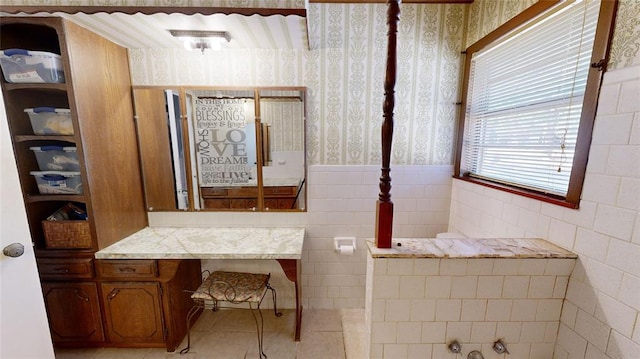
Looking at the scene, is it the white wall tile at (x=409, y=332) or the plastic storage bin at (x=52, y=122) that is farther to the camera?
the plastic storage bin at (x=52, y=122)

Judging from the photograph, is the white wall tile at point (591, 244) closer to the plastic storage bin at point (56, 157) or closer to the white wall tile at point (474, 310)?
the white wall tile at point (474, 310)

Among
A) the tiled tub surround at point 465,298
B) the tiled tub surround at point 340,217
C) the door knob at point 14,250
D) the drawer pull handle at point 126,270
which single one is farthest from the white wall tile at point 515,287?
the door knob at point 14,250

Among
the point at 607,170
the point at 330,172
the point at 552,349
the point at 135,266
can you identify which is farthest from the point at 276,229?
the point at 607,170

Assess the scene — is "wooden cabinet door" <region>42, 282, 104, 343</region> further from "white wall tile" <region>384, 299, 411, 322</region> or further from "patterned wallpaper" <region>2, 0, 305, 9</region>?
"white wall tile" <region>384, 299, 411, 322</region>

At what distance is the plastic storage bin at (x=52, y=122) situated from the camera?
1.40 m

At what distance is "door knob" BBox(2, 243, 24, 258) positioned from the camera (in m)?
1.02

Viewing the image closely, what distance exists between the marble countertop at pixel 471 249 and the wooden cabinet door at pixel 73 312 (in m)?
1.85

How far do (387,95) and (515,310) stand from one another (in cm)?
111

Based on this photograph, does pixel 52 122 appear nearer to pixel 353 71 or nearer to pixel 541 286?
pixel 353 71

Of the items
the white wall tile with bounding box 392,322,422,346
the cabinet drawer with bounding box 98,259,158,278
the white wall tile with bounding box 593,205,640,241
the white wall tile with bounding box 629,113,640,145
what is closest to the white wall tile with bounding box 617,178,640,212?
the white wall tile with bounding box 593,205,640,241

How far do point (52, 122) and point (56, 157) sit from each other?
0.70 feet

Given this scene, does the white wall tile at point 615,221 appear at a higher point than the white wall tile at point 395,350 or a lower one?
higher

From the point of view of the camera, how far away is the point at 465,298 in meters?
1.03

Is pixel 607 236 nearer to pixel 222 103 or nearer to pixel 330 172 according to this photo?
pixel 330 172
